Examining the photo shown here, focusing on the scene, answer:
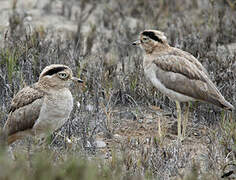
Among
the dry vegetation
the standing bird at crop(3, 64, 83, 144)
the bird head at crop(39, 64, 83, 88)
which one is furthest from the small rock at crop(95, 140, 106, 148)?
the bird head at crop(39, 64, 83, 88)

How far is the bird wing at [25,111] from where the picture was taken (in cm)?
489

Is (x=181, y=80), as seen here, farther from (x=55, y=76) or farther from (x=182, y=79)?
(x=55, y=76)

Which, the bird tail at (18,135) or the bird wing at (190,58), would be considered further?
the bird wing at (190,58)

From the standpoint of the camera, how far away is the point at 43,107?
4852mm

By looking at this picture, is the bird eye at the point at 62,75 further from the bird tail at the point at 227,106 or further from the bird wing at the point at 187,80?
the bird tail at the point at 227,106

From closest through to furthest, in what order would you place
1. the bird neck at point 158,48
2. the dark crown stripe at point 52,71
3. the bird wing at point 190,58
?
the dark crown stripe at point 52,71 → the bird wing at point 190,58 → the bird neck at point 158,48

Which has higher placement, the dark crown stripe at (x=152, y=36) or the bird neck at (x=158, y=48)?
the dark crown stripe at (x=152, y=36)

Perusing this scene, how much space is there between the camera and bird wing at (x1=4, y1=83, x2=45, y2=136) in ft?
16.0

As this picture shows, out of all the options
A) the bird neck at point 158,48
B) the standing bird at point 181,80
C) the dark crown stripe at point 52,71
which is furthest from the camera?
the bird neck at point 158,48

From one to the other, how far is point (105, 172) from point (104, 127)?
6.44ft

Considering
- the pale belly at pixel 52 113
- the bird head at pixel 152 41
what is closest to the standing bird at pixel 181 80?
the bird head at pixel 152 41

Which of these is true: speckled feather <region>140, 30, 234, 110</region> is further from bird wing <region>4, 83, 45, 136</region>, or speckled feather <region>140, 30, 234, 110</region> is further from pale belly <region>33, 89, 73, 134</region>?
bird wing <region>4, 83, 45, 136</region>

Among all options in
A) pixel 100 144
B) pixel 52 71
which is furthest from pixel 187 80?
pixel 52 71

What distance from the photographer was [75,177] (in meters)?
3.16
